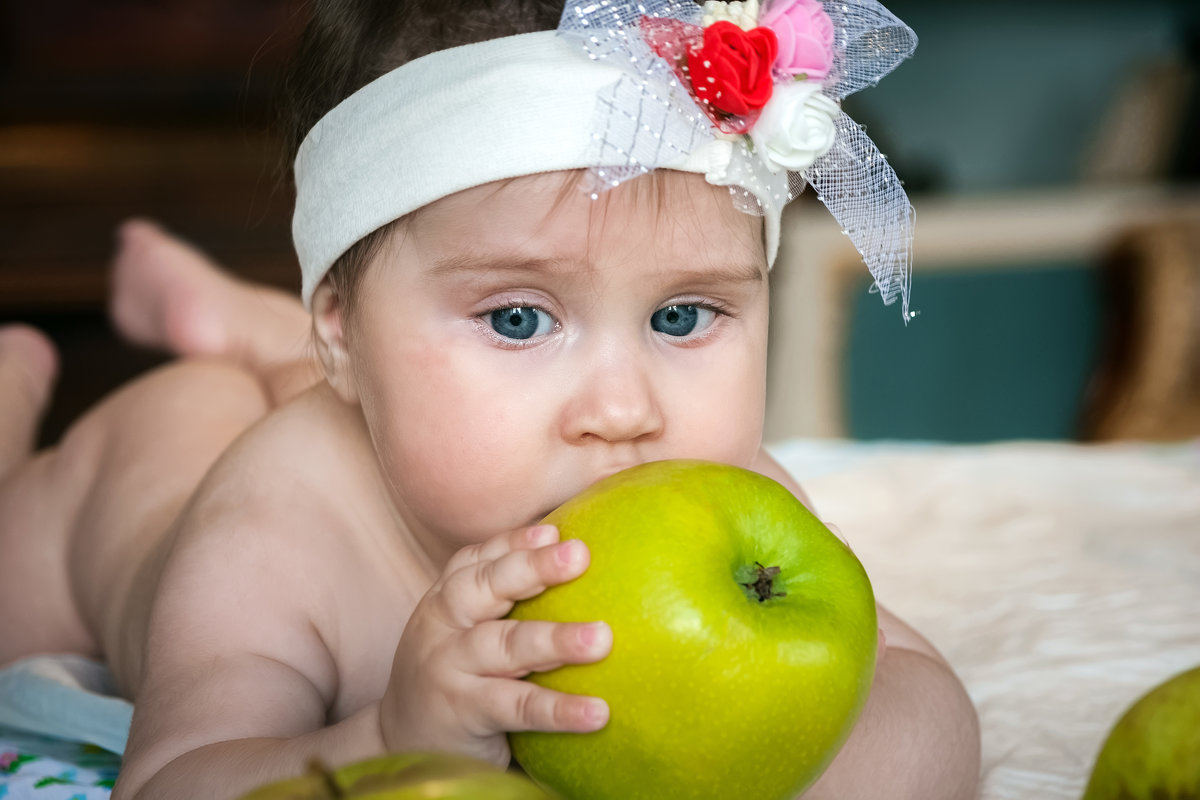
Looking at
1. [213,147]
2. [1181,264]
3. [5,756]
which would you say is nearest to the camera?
[5,756]

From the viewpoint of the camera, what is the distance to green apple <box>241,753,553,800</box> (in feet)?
1.54

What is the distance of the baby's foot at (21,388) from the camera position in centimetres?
154

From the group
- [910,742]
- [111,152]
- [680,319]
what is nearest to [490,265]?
[680,319]

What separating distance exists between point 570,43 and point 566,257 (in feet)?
0.53

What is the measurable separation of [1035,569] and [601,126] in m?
0.90

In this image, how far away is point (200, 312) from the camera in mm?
1678

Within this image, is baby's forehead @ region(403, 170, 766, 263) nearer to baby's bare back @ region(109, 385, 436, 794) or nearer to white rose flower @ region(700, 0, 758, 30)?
white rose flower @ region(700, 0, 758, 30)

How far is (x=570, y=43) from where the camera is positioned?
855 millimetres

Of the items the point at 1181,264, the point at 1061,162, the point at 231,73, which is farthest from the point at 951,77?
the point at 231,73

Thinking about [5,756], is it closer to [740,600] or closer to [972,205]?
[740,600]

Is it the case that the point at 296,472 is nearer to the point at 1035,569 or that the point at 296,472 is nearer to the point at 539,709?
the point at 539,709

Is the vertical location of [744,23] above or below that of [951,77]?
above

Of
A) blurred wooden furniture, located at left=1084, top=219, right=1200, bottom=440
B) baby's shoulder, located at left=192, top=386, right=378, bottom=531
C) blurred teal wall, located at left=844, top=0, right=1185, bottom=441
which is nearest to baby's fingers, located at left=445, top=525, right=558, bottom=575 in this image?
baby's shoulder, located at left=192, top=386, right=378, bottom=531

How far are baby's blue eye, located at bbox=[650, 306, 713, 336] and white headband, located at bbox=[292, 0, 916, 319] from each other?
0.09 meters
